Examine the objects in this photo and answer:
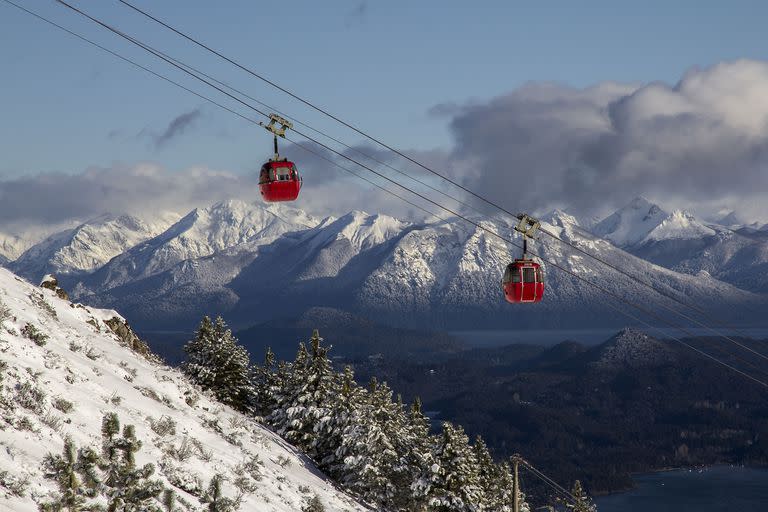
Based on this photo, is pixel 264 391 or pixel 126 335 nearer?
pixel 126 335

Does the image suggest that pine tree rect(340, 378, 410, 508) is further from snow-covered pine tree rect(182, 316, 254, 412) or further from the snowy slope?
snow-covered pine tree rect(182, 316, 254, 412)

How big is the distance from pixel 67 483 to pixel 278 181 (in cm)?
1561

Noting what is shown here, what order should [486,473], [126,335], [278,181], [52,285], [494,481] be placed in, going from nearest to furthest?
1. [278,181]
2. [52,285]
3. [126,335]
4. [486,473]
5. [494,481]

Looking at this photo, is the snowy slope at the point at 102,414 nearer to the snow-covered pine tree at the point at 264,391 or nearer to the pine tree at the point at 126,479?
the pine tree at the point at 126,479

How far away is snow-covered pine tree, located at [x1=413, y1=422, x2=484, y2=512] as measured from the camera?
58906 mm

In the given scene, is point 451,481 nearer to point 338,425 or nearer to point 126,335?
point 338,425

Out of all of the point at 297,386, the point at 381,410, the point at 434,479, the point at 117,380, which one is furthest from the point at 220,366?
the point at 117,380

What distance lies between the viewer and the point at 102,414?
30.6 metres

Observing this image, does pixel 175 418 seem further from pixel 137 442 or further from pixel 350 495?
pixel 350 495

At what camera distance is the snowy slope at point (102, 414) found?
2609 cm

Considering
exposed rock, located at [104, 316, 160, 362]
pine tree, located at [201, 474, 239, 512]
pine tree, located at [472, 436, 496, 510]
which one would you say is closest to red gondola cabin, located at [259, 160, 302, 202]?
pine tree, located at [201, 474, 239, 512]

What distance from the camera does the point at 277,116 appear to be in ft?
97.2

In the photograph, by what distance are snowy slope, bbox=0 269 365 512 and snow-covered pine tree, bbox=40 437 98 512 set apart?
316mm

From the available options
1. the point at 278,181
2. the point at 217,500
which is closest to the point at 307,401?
the point at 278,181
